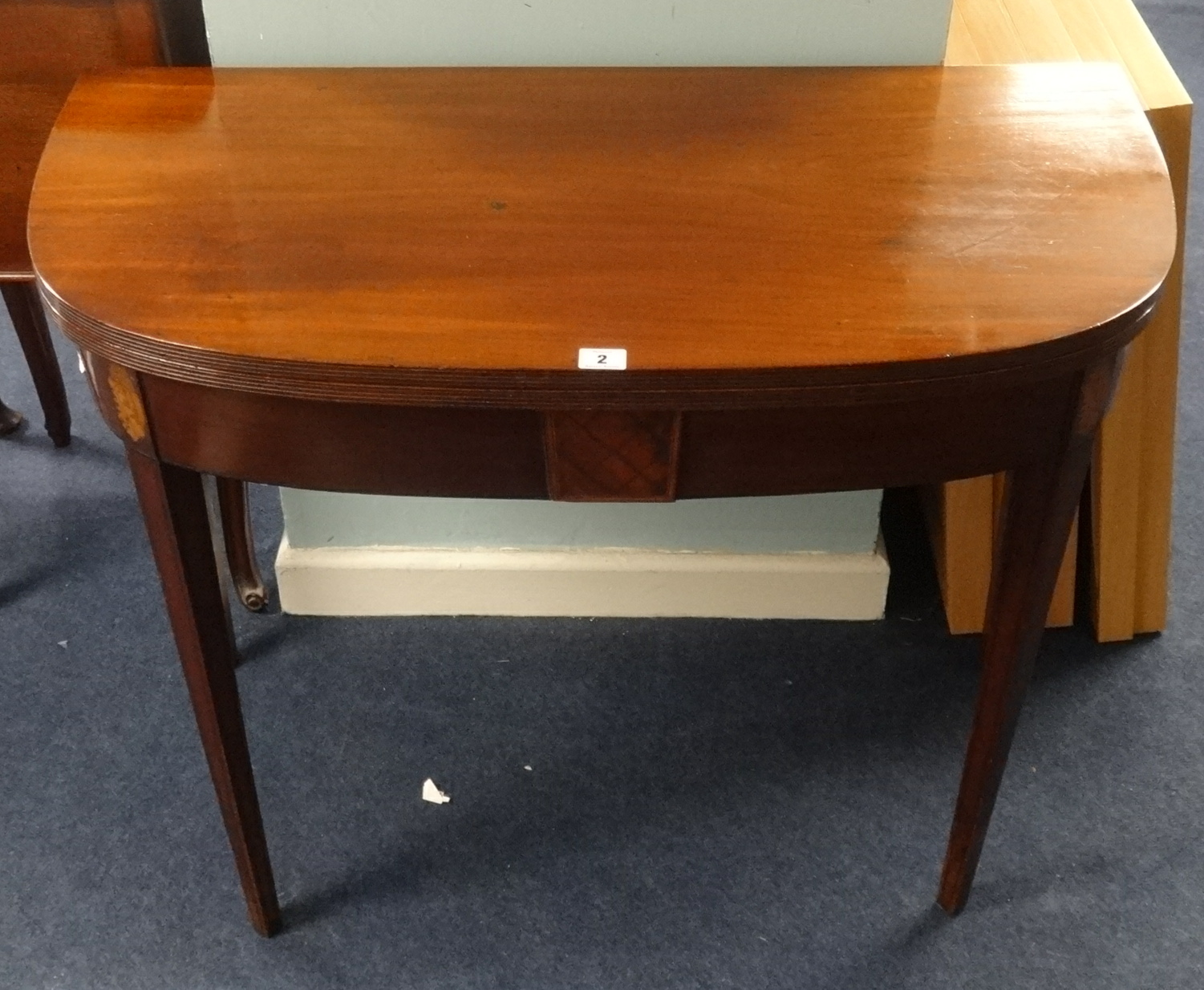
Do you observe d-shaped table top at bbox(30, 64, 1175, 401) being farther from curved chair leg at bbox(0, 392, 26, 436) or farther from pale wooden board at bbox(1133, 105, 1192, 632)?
curved chair leg at bbox(0, 392, 26, 436)

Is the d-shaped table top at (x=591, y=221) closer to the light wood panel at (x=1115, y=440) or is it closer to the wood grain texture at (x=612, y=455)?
the wood grain texture at (x=612, y=455)

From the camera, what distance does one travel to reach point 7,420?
1.88m

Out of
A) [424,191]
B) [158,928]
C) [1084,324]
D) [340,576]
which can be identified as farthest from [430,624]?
[1084,324]

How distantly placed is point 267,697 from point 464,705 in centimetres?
23

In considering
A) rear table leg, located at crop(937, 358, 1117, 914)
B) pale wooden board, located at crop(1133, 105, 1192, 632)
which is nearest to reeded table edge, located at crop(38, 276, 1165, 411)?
rear table leg, located at crop(937, 358, 1117, 914)

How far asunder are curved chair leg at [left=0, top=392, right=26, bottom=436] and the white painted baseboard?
23.7 inches

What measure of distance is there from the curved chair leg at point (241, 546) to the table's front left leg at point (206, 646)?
0.39m

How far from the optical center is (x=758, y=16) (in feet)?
3.81

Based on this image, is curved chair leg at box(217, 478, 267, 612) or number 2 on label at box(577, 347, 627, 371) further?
curved chair leg at box(217, 478, 267, 612)

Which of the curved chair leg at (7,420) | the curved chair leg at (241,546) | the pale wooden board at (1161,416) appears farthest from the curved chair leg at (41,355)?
the pale wooden board at (1161,416)

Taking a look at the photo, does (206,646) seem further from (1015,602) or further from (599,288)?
(1015,602)

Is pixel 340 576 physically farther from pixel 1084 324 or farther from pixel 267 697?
pixel 1084 324

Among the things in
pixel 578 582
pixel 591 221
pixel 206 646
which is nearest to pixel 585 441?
pixel 591 221

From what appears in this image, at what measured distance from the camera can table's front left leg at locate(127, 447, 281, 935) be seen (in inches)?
37.6
